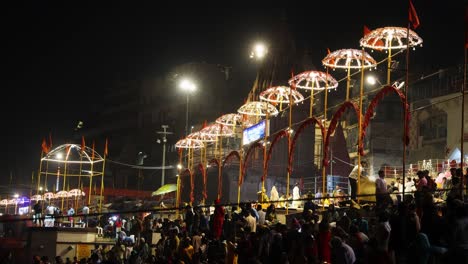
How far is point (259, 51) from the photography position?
5525 cm

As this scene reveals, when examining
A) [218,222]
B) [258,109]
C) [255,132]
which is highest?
[258,109]

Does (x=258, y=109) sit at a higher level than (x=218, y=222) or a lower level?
higher

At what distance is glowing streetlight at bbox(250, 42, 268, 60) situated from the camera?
178 ft

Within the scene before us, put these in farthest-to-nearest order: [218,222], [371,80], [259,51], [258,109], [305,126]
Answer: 1. [259,51]
2. [371,80]
3. [258,109]
4. [305,126]
5. [218,222]

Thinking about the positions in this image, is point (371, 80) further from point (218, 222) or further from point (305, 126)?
point (218, 222)

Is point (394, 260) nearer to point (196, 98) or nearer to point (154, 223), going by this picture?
point (154, 223)

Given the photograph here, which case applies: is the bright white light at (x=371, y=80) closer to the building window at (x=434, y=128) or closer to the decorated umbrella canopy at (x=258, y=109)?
the building window at (x=434, y=128)

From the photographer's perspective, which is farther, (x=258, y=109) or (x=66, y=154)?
(x=66, y=154)

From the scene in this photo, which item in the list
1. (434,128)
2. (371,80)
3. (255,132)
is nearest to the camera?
(434,128)

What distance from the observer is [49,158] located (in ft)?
125

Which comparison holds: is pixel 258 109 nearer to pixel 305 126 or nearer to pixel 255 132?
pixel 305 126

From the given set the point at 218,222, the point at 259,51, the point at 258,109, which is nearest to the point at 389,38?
the point at 218,222

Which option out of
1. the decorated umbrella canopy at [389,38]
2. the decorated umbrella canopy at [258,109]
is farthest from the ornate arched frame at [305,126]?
the decorated umbrella canopy at [258,109]

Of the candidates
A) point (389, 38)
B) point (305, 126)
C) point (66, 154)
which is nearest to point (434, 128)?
point (305, 126)
